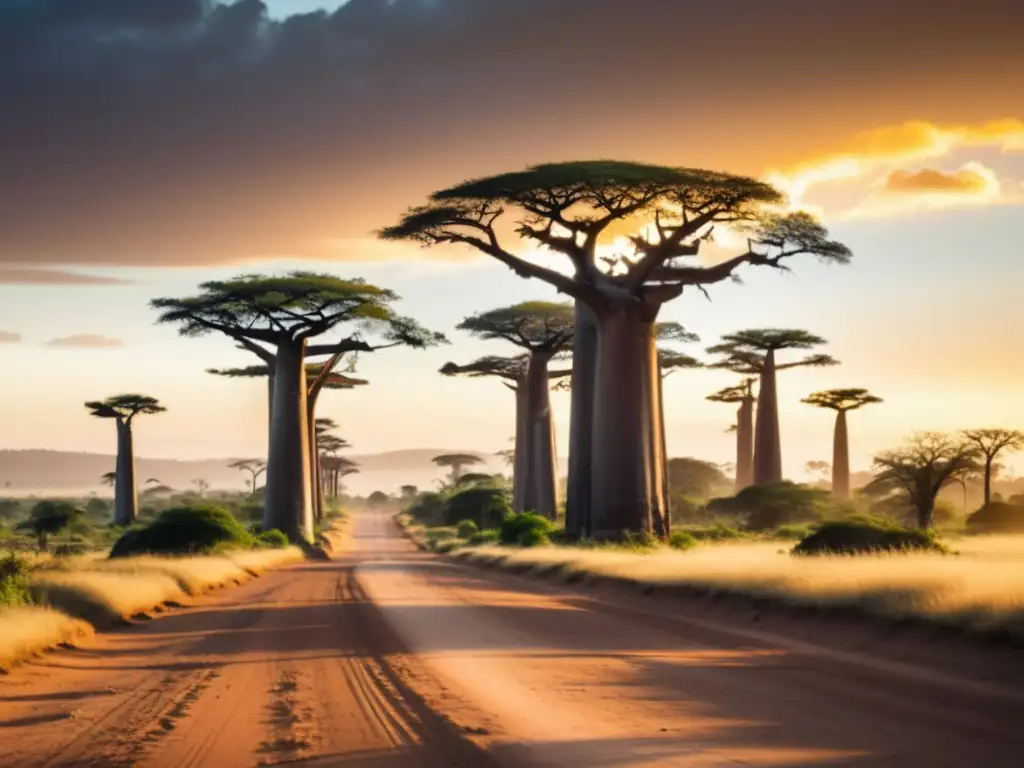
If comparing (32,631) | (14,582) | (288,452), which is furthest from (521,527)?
(32,631)

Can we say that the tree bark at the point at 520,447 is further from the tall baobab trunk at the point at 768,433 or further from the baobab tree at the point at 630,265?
the baobab tree at the point at 630,265

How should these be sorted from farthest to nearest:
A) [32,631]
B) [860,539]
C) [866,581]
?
1. [860,539]
2. [866,581]
3. [32,631]

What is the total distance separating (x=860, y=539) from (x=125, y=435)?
6246 centimetres

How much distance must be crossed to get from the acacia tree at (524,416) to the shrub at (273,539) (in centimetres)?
1789

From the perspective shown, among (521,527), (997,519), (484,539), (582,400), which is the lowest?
(484,539)

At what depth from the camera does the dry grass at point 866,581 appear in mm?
13688

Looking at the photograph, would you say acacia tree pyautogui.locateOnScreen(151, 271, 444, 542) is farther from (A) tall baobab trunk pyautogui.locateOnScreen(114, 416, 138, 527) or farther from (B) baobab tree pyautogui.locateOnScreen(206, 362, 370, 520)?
(A) tall baobab trunk pyautogui.locateOnScreen(114, 416, 138, 527)

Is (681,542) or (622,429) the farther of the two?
(681,542)

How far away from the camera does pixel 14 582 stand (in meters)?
18.8

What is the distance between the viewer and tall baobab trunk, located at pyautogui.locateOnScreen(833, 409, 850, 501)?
77.0 metres

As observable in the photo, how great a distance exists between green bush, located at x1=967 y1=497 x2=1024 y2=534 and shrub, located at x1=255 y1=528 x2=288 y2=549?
104ft

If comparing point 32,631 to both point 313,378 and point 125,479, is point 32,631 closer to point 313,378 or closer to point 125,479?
point 313,378

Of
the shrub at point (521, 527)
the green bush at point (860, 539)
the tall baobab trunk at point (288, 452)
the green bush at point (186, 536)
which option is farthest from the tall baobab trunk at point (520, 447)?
the green bush at point (860, 539)

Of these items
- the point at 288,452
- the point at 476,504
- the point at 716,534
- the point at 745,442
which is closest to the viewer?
the point at 716,534
